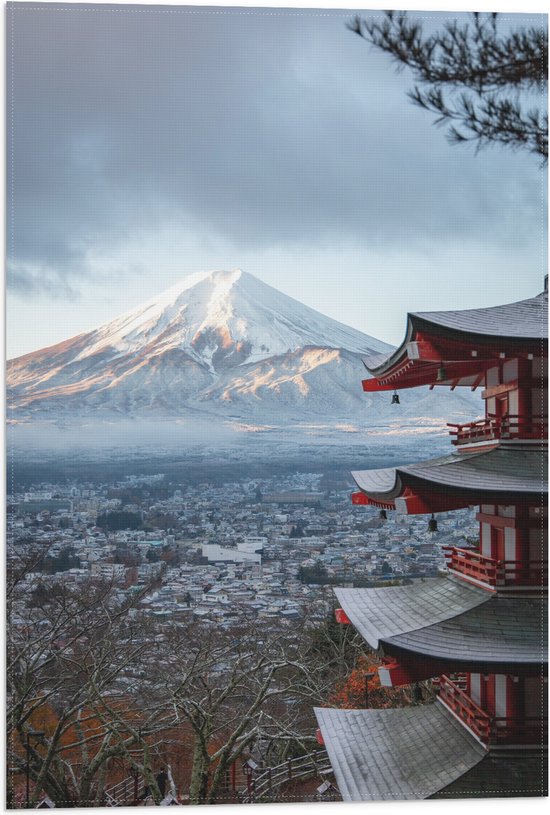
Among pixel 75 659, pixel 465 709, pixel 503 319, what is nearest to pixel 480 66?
pixel 503 319

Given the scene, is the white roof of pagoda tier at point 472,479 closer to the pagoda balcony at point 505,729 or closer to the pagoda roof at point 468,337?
the pagoda roof at point 468,337

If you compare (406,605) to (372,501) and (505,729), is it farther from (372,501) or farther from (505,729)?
(505,729)

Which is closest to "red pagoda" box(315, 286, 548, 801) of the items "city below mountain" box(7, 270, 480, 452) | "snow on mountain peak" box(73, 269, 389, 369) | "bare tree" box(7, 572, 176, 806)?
"bare tree" box(7, 572, 176, 806)

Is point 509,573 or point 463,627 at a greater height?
point 509,573

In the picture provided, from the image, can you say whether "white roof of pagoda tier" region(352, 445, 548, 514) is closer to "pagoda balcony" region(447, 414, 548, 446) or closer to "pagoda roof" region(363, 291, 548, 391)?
"pagoda balcony" region(447, 414, 548, 446)

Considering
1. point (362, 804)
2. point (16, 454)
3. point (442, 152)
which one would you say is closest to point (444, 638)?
point (362, 804)

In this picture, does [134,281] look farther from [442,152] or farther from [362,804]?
[362,804]

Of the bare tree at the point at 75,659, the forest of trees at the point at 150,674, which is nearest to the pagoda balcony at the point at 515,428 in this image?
the forest of trees at the point at 150,674
